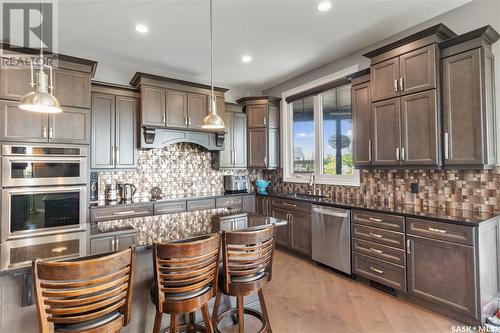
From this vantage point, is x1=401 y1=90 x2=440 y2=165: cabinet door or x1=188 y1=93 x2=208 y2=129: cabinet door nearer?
x1=401 y1=90 x2=440 y2=165: cabinet door

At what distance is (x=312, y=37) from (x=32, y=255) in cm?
347

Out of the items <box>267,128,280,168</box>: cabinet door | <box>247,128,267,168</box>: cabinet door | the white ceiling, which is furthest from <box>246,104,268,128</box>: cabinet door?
the white ceiling

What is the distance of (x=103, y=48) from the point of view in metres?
3.54

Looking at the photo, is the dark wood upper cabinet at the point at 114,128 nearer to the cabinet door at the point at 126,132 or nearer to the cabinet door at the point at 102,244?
the cabinet door at the point at 126,132

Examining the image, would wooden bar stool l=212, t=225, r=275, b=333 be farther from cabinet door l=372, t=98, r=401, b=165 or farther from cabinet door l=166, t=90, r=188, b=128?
cabinet door l=166, t=90, r=188, b=128

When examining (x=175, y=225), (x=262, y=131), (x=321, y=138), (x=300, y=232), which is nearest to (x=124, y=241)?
(x=175, y=225)

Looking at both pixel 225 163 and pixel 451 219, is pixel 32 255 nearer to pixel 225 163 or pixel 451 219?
pixel 451 219

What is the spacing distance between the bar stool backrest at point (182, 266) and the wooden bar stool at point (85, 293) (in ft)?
0.52

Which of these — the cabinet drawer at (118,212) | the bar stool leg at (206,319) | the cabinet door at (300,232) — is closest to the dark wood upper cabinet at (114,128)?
the cabinet drawer at (118,212)

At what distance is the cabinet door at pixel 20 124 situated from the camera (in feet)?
9.23

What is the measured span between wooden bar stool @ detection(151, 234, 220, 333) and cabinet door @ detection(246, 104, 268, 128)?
3.61 metres

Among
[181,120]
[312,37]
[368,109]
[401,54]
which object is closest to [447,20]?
[401,54]

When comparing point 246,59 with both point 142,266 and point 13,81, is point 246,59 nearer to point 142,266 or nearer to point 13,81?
point 13,81

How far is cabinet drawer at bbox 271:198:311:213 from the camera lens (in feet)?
12.6
